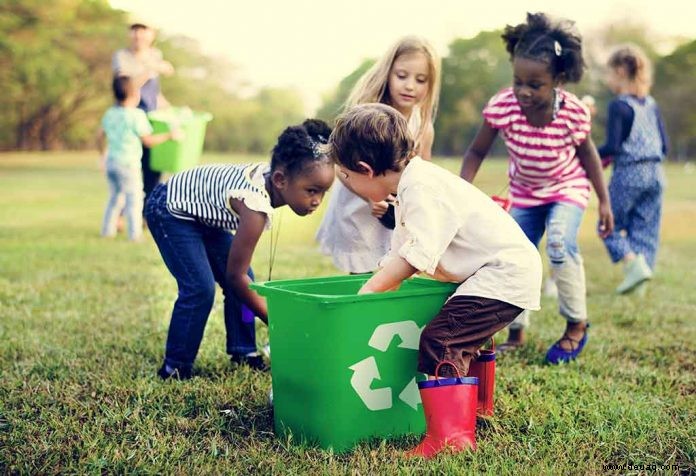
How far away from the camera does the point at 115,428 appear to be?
259cm

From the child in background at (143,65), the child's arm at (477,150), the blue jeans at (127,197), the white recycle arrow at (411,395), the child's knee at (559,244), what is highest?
the child in background at (143,65)

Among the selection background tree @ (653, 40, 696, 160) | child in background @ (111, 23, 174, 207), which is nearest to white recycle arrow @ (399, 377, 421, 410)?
child in background @ (111, 23, 174, 207)

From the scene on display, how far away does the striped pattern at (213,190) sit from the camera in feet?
9.78

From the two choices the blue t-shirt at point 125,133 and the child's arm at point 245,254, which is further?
the blue t-shirt at point 125,133

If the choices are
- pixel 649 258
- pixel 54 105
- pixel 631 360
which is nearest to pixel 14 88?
pixel 54 105

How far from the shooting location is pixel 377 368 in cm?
247

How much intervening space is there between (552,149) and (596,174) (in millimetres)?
277

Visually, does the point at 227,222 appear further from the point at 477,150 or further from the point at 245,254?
the point at 477,150

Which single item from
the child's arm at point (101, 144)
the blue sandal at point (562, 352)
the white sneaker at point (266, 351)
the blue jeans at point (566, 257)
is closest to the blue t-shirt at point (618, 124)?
the blue jeans at point (566, 257)

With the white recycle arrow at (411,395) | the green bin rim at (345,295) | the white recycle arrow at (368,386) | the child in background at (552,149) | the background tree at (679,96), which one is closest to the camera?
the green bin rim at (345,295)

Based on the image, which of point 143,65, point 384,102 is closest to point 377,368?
point 384,102

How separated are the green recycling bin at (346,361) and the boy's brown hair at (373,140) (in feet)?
1.33

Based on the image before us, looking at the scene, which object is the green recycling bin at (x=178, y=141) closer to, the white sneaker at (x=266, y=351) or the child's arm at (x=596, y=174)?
the white sneaker at (x=266, y=351)

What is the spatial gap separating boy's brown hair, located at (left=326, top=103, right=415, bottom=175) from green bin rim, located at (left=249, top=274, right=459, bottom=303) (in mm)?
387
